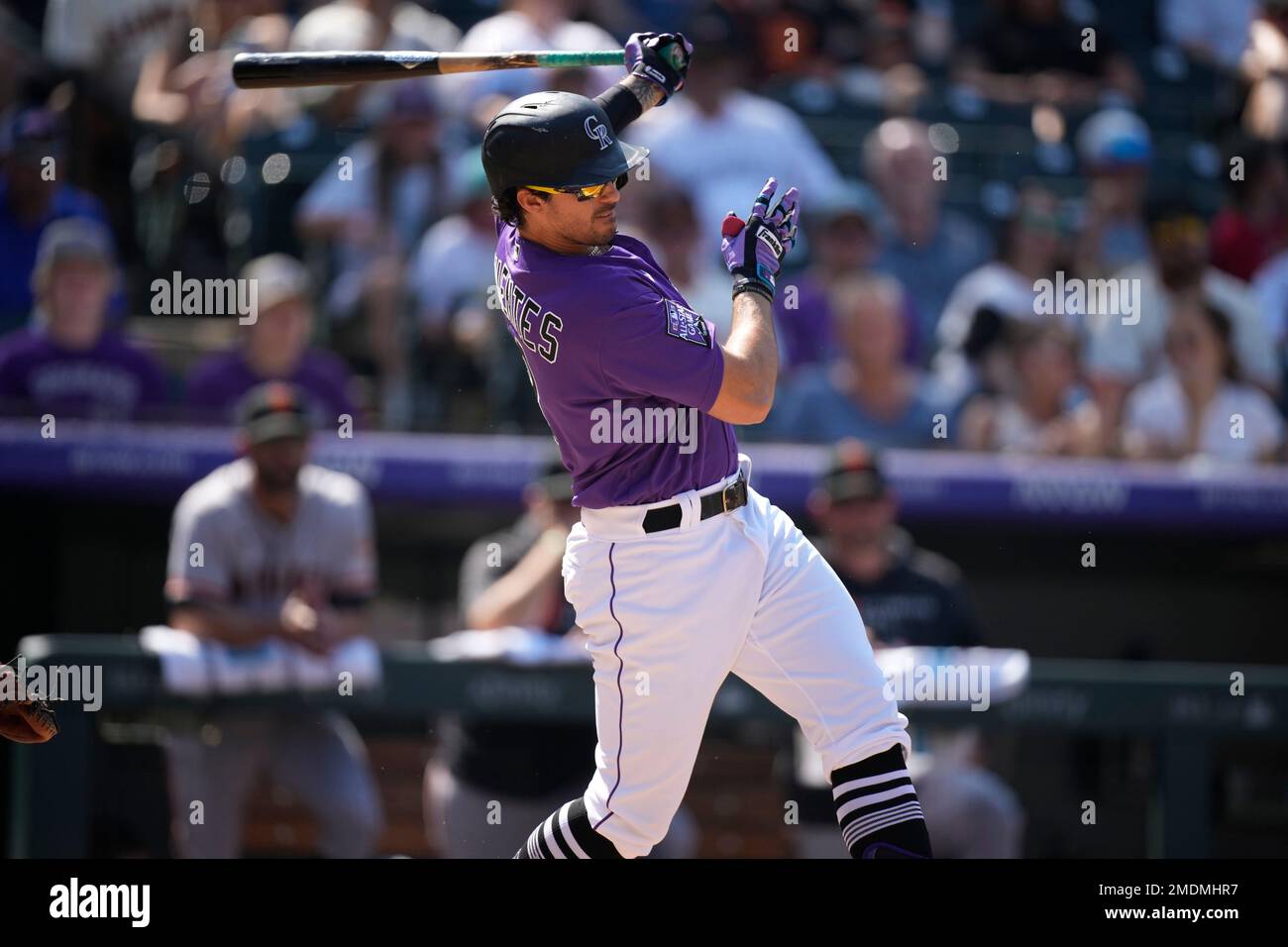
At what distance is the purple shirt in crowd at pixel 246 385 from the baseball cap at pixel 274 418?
552mm

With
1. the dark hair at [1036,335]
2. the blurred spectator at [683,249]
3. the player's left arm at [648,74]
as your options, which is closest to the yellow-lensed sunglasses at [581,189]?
the player's left arm at [648,74]

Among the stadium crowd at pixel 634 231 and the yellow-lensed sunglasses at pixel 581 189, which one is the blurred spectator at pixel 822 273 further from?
the yellow-lensed sunglasses at pixel 581 189

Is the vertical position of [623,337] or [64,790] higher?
[623,337]

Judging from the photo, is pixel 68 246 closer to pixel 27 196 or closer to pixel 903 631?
pixel 27 196

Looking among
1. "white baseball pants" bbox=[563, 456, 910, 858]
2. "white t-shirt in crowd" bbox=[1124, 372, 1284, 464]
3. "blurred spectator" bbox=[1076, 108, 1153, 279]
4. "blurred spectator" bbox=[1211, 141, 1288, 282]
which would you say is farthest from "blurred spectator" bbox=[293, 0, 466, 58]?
"white baseball pants" bbox=[563, 456, 910, 858]

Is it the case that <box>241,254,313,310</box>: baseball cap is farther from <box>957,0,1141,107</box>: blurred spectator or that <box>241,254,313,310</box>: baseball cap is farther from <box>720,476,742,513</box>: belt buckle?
<box>957,0,1141,107</box>: blurred spectator

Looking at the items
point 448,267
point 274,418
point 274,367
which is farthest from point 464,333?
point 274,418

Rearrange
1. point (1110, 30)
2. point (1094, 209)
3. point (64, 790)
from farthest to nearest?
1. point (1110, 30)
2. point (1094, 209)
3. point (64, 790)

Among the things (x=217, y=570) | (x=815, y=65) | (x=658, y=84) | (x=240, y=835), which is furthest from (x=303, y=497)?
(x=815, y=65)

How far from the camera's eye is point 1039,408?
22.7ft

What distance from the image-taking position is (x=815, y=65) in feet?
26.8

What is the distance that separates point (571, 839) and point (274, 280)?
3.30 metres

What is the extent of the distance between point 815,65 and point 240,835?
4.31 m
